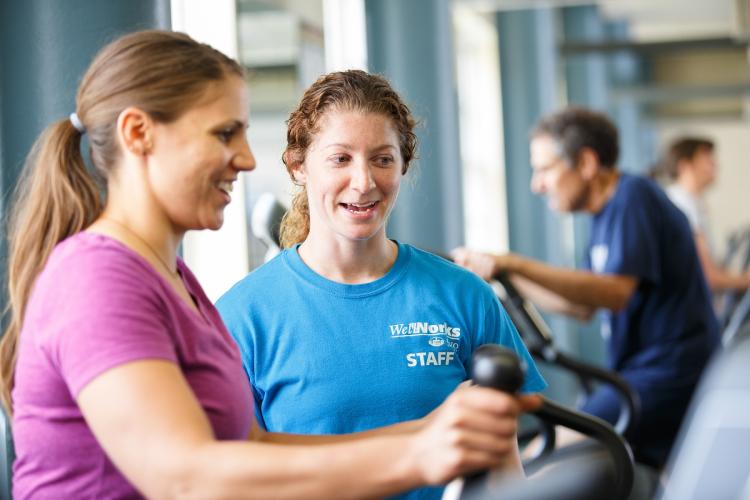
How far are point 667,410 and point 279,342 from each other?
1946mm

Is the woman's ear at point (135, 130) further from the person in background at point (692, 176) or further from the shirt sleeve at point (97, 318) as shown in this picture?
the person in background at point (692, 176)

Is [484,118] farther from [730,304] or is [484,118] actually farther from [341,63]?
[341,63]

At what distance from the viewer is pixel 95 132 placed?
1.27 metres

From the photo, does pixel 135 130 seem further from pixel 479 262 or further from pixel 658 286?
pixel 658 286

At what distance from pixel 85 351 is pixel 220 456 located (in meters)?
0.17

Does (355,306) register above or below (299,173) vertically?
below

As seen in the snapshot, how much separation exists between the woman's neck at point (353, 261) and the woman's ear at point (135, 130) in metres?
0.66

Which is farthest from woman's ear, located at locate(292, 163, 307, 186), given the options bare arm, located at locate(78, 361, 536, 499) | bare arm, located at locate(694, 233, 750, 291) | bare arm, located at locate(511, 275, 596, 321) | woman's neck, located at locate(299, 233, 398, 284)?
bare arm, located at locate(694, 233, 750, 291)

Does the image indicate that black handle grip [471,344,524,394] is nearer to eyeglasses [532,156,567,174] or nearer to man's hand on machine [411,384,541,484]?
man's hand on machine [411,384,541,484]

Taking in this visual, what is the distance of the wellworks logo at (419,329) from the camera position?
69.2 inches

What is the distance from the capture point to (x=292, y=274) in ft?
6.06

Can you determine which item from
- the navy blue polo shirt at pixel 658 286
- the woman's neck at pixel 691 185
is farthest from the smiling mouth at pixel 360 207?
the woman's neck at pixel 691 185

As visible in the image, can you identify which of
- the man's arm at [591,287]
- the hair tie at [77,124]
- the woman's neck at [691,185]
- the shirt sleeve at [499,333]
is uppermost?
the hair tie at [77,124]

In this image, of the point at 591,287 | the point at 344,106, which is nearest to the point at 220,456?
the point at 344,106
